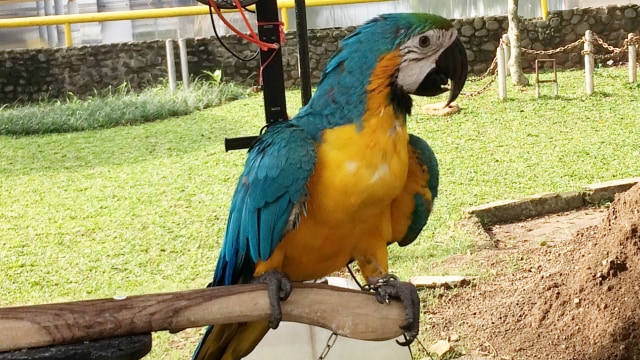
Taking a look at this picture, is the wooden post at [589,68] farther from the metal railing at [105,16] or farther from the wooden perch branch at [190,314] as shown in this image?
the wooden perch branch at [190,314]

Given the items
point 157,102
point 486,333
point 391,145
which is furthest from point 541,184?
point 391,145

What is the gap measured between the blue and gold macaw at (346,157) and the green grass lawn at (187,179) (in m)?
1.49

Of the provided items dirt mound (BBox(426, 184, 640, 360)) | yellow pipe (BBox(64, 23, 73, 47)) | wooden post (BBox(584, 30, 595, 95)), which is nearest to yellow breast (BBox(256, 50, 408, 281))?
dirt mound (BBox(426, 184, 640, 360))

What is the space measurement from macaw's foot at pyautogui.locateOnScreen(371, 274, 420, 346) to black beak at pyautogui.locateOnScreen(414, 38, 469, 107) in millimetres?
373

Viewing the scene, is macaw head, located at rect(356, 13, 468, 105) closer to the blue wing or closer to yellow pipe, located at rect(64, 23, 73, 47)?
the blue wing

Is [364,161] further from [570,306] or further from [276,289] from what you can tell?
[570,306]

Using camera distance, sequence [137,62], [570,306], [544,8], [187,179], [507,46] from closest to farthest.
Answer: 1. [570,306]
2. [187,179]
3. [507,46]
4. [137,62]
5. [544,8]

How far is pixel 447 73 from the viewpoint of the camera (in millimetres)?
1495

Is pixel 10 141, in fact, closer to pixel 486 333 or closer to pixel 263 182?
pixel 486 333

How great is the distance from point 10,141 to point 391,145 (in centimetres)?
449

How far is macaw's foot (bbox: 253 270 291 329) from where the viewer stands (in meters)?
1.48

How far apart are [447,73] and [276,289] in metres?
0.50

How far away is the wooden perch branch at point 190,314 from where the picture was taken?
4.40 feet

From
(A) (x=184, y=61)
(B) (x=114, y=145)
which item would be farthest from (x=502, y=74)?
(B) (x=114, y=145)
